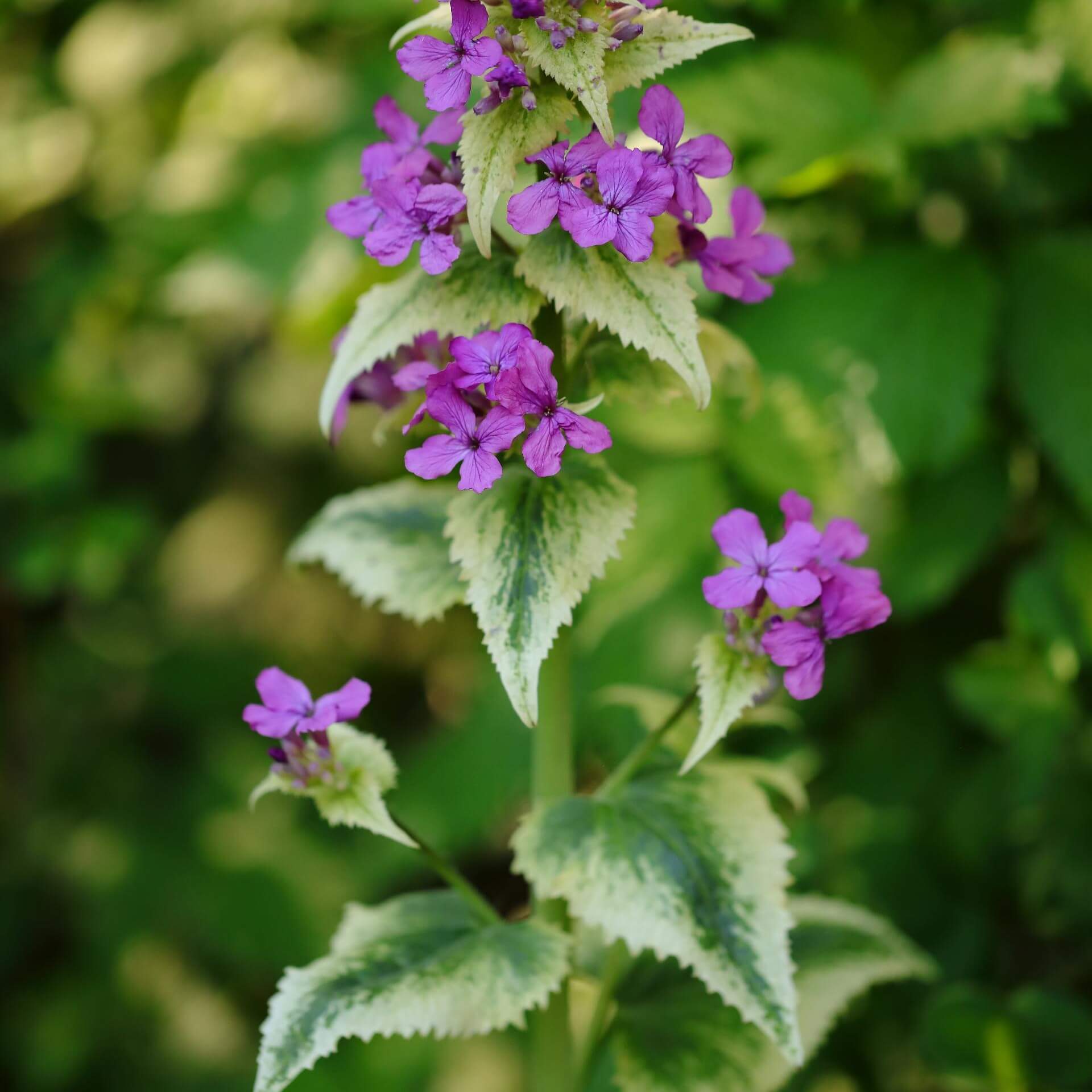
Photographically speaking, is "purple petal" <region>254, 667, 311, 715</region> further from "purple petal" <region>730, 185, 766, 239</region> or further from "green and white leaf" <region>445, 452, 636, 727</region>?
"purple petal" <region>730, 185, 766, 239</region>

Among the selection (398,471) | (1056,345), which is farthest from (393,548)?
(398,471)

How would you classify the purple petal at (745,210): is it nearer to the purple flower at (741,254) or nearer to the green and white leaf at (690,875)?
the purple flower at (741,254)

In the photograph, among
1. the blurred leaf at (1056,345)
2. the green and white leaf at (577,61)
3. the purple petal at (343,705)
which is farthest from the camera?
the blurred leaf at (1056,345)

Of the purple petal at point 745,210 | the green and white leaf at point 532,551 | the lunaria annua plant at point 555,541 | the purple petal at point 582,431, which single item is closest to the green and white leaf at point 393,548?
the lunaria annua plant at point 555,541

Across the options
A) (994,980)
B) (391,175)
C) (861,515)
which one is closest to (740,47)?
(861,515)

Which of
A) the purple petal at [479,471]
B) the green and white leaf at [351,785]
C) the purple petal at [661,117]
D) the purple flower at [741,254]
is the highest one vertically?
the purple petal at [661,117]

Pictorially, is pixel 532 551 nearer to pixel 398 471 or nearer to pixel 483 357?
pixel 483 357

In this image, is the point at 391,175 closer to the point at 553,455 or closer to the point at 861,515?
the point at 553,455

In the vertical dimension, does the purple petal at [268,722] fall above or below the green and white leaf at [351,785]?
above
